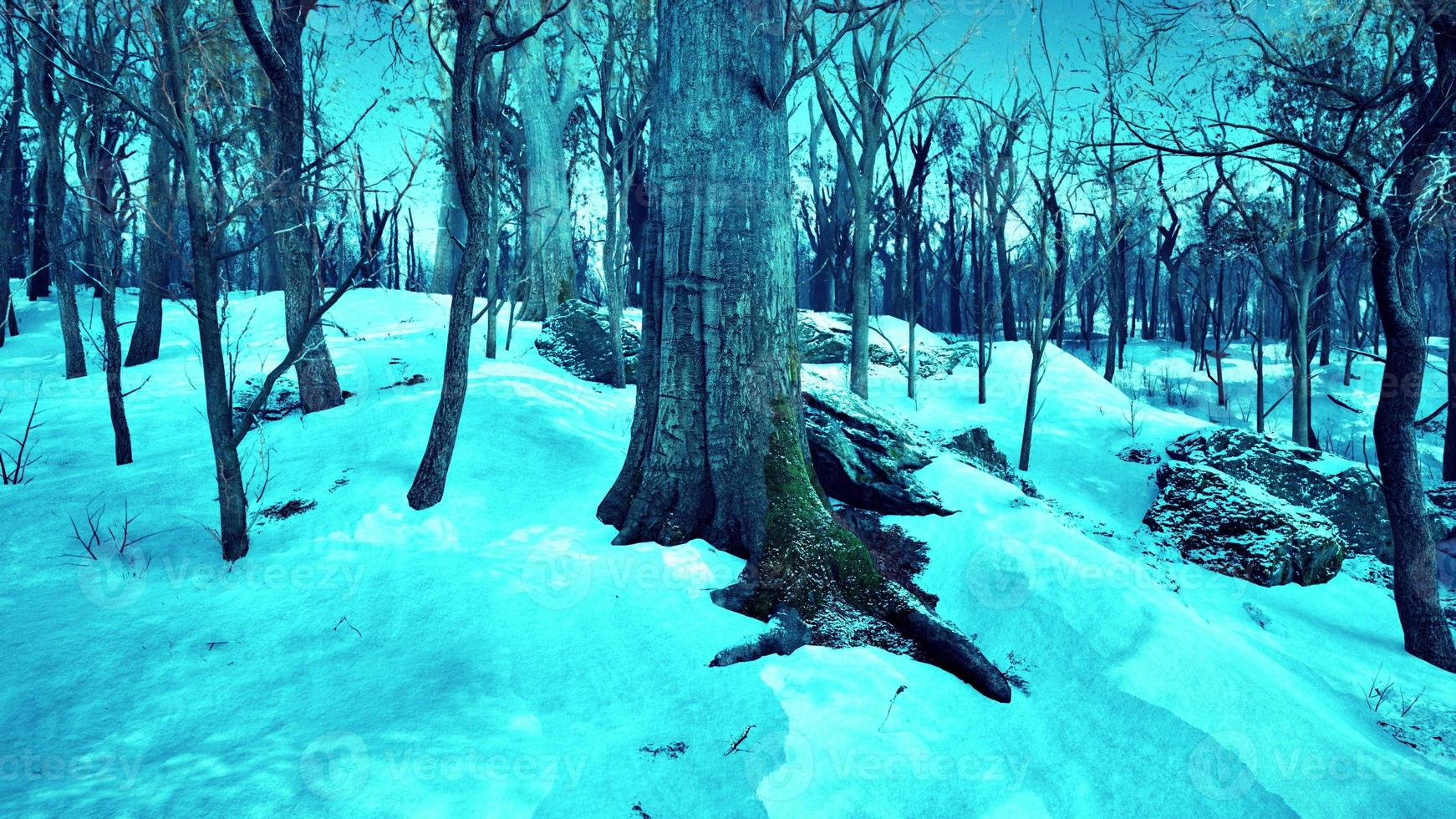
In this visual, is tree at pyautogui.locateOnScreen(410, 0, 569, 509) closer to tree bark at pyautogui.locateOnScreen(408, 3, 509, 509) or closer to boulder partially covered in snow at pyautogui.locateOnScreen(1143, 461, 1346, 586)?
tree bark at pyautogui.locateOnScreen(408, 3, 509, 509)

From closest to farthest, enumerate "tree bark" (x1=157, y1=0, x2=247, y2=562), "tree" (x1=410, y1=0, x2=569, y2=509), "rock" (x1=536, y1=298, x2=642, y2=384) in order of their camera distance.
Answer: "tree bark" (x1=157, y1=0, x2=247, y2=562), "tree" (x1=410, y1=0, x2=569, y2=509), "rock" (x1=536, y1=298, x2=642, y2=384)

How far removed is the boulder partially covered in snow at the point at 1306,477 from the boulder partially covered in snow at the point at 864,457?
4.42 meters

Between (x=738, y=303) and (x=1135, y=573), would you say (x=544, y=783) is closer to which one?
(x=738, y=303)

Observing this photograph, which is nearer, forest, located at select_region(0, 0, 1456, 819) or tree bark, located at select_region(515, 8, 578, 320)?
forest, located at select_region(0, 0, 1456, 819)

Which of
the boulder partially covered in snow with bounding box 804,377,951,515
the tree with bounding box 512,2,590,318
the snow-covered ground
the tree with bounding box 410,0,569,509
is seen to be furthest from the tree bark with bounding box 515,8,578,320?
the boulder partially covered in snow with bounding box 804,377,951,515

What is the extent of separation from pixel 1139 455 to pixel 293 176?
33.4ft

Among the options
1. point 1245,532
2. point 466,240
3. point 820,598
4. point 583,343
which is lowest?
point 1245,532

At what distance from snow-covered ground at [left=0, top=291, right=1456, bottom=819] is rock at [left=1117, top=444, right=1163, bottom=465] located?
3435 mm

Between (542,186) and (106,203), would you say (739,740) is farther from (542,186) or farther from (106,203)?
(542,186)

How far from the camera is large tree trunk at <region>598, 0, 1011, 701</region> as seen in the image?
11.9ft

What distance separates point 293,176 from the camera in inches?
210

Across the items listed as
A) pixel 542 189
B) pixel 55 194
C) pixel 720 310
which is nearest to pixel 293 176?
pixel 720 310

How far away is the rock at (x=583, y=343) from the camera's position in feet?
29.9

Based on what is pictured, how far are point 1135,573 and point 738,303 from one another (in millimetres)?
3078
